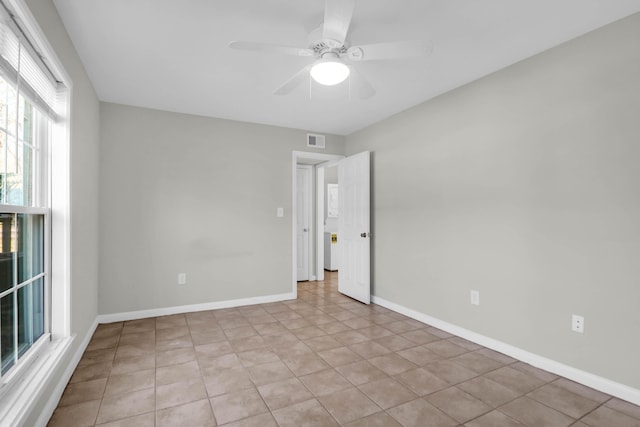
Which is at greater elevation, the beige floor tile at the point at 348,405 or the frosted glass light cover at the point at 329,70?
the frosted glass light cover at the point at 329,70

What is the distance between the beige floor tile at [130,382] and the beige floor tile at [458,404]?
191 centimetres

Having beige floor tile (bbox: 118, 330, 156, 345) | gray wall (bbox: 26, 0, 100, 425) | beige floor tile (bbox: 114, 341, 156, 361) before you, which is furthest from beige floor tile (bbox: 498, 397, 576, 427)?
beige floor tile (bbox: 118, 330, 156, 345)

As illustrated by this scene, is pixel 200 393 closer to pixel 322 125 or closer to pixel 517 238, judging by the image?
pixel 517 238

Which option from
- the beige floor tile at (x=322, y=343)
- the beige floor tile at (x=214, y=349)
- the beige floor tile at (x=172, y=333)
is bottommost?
the beige floor tile at (x=322, y=343)

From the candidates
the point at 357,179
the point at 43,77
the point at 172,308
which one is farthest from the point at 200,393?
the point at 357,179

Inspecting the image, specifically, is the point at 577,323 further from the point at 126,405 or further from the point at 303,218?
the point at 303,218

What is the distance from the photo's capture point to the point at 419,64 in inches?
106

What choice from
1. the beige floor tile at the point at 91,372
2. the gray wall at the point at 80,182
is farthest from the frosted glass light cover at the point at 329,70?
the beige floor tile at the point at 91,372

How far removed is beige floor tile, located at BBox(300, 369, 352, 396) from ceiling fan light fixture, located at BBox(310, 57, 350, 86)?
2.05 metres

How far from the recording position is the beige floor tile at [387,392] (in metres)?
2.06

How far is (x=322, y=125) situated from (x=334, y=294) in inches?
95.3

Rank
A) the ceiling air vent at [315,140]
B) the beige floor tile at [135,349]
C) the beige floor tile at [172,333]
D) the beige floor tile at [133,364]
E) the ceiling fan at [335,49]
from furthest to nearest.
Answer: the ceiling air vent at [315,140] < the beige floor tile at [172,333] < the beige floor tile at [135,349] < the beige floor tile at [133,364] < the ceiling fan at [335,49]

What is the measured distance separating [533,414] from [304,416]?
1348mm

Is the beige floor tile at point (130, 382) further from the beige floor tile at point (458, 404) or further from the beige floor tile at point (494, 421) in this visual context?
the beige floor tile at point (494, 421)
